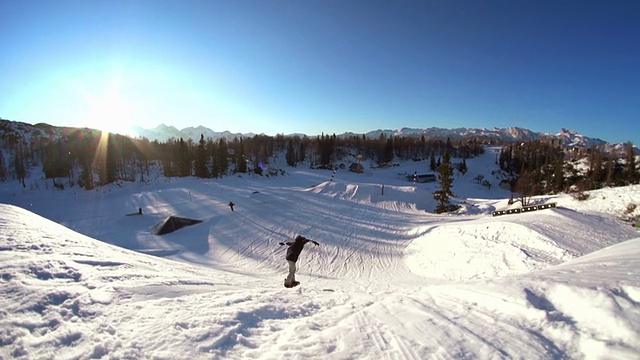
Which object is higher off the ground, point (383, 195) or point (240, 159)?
point (240, 159)

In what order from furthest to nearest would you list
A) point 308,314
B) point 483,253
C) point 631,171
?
point 631,171, point 483,253, point 308,314

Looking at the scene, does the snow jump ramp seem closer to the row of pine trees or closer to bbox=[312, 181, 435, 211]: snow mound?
bbox=[312, 181, 435, 211]: snow mound

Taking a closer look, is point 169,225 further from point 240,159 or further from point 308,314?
point 240,159

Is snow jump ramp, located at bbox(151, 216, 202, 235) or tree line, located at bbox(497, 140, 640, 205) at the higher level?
tree line, located at bbox(497, 140, 640, 205)

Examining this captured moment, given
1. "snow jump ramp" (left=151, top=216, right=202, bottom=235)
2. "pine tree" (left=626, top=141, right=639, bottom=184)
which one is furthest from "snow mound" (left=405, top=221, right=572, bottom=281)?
"pine tree" (left=626, top=141, right=639, bottom=184)

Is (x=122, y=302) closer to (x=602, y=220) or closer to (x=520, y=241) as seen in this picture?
(x=520, y=241)

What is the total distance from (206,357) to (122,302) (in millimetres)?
2453

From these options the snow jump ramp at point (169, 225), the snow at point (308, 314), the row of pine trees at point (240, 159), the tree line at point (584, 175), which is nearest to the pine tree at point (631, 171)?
the tree line at point (584, 175)

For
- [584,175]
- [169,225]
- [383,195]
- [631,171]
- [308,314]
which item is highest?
[631,171]

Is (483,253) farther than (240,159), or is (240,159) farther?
(240,159)

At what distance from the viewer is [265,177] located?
198 ft

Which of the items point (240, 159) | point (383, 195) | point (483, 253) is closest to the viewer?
point (483, 253)

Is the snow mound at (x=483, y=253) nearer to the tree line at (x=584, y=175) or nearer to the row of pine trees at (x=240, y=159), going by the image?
the row of pine trees at (x=240, y=159)

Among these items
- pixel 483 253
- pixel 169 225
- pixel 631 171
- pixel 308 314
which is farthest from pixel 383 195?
pixel 631 171
